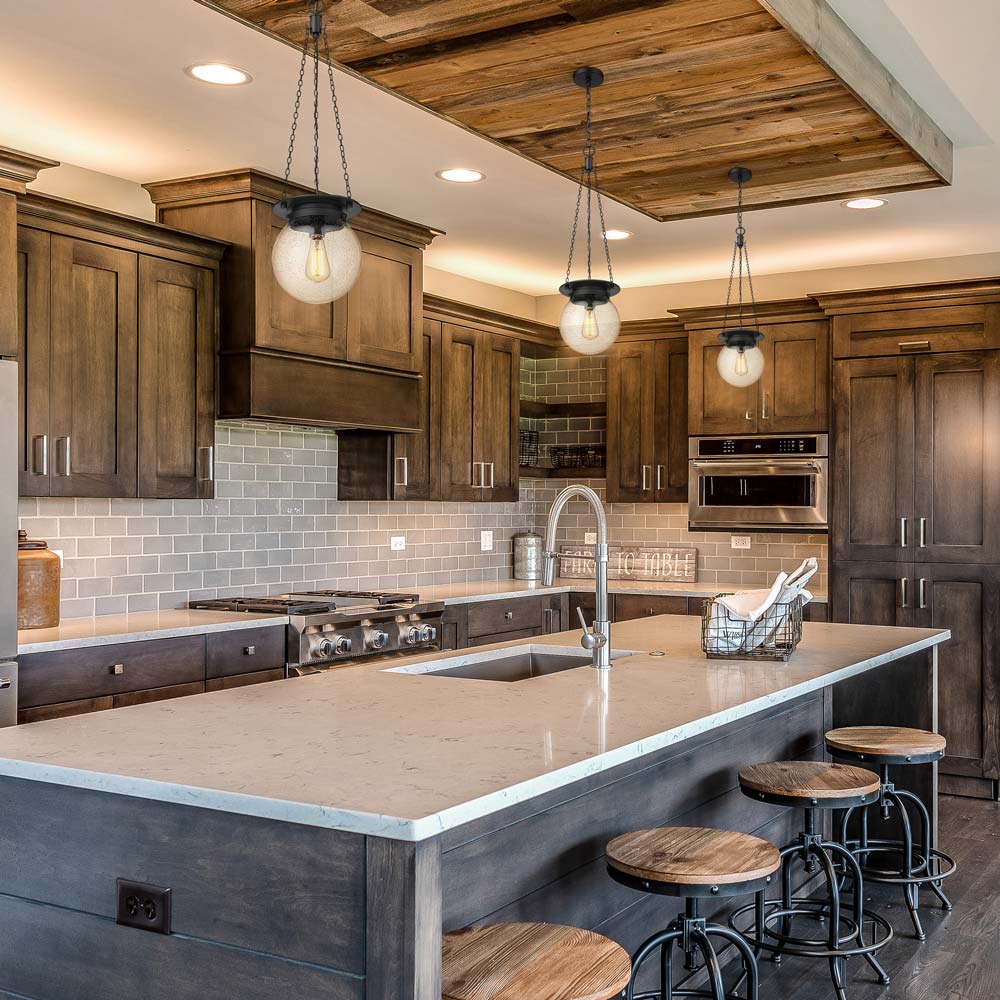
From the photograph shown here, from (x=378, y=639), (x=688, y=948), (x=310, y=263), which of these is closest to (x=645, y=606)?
(x=378, y=639)

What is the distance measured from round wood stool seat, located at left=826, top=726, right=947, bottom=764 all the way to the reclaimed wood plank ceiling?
1.90 metres

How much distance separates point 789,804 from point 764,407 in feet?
12.3

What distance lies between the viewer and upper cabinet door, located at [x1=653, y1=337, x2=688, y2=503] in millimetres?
6895

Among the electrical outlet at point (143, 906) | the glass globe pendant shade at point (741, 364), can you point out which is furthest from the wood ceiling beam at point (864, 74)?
the electrical outlet at point (143, 906)

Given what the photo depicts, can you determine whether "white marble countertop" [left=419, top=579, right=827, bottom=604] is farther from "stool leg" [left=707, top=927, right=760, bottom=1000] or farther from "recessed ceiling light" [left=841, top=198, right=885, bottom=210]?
"stool leg" [left=707, top=927, right=760, bottom=1000]

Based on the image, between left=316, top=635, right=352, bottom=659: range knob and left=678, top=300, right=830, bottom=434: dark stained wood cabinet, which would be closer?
left=316, top=635, right=352, bottom=659: range knob

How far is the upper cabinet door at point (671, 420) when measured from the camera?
6.89m

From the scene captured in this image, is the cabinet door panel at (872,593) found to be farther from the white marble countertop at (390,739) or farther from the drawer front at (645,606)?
the white marble countertop at (390,739)

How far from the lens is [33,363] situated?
13.5 feet

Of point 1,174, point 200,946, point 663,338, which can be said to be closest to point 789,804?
point 200,946

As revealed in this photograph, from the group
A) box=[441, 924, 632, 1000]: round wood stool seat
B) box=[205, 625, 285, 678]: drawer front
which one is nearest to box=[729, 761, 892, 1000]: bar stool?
box=[441, 924, 632, 1000]: round wood stool seat

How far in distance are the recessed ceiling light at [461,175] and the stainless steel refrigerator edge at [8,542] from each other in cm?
193

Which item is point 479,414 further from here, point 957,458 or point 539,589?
point 957,458

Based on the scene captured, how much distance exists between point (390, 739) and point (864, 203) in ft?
13.0
